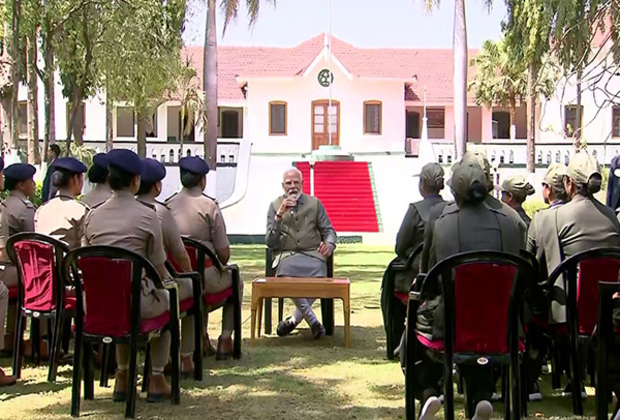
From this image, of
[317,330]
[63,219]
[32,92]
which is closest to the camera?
[63,219]

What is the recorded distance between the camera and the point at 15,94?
1620 cm

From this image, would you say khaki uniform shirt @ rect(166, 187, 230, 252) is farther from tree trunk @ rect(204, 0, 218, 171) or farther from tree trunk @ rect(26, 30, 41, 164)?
tree trunk @ rect(204, 0, 218, 171)

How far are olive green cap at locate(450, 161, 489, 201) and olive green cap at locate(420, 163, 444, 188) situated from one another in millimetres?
1817

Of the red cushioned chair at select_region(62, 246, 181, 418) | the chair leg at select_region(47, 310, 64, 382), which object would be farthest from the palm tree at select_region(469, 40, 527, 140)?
the red cushioned chair at select_region(62, 246, 181, 418)

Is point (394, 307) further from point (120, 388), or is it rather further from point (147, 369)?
point (120, 388)

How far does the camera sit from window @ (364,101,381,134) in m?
35.8

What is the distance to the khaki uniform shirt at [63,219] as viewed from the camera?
252 inches

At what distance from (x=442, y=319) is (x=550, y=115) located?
108 feet

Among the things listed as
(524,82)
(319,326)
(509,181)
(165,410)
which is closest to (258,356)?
(319,326)

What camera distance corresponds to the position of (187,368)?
624 cm

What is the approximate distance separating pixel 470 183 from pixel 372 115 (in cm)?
3151

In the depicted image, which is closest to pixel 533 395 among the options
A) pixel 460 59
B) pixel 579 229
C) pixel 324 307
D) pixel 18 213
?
pixel 579 229

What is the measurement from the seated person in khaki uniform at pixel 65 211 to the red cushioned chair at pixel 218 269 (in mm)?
781

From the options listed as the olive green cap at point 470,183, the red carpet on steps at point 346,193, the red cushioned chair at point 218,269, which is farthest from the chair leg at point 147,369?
the red carpet on steps at point 346,193
